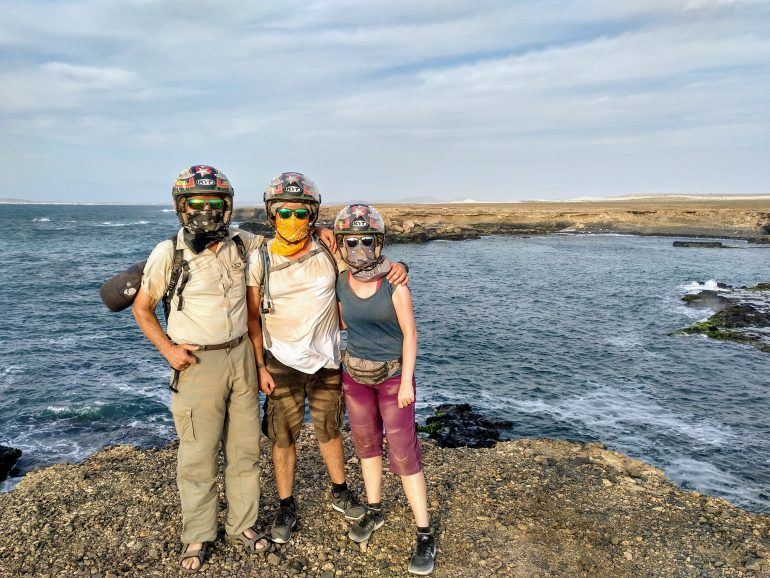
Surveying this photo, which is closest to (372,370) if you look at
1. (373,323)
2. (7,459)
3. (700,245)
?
(373,323)

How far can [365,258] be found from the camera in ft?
17.1

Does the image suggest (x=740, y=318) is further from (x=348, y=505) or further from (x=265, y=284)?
(x=265, y=284)

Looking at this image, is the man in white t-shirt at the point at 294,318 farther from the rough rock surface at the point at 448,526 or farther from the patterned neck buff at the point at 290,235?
the rough rock surface at the point at 448,526

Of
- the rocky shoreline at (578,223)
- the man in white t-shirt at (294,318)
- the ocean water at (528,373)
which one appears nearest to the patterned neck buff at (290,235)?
the man in white t-shirt at (294,318)

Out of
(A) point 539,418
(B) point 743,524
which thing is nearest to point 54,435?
(A) point 539,418

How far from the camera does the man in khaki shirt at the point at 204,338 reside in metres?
5.07

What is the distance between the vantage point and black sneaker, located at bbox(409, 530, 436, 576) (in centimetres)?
557

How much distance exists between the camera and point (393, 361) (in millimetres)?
5367

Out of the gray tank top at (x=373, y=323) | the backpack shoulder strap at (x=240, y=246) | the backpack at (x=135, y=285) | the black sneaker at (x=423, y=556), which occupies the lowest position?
the black sneaker at (x=423, y=556)

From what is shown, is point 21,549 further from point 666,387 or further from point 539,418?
point 666,387

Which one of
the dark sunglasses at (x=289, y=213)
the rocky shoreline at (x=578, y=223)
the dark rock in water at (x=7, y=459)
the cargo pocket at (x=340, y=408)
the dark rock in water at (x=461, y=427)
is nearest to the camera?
the dark sunglasses at (x=289, y=213)

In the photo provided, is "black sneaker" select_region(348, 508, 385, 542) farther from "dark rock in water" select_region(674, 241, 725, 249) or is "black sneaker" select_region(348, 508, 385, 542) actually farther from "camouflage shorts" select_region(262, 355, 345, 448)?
"dark rock in water" select_region(674, 241, 725, 249)

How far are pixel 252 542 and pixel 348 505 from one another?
123 cm

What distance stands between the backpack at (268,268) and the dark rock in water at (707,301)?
30.6 meters
